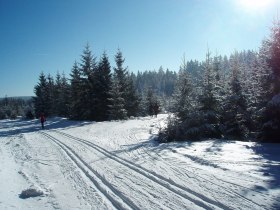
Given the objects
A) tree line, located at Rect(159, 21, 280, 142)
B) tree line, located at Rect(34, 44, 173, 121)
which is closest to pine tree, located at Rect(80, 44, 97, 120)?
tree line, located at Rect(34, 44, 173, 121)

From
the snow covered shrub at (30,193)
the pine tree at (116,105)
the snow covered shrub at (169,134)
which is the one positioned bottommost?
the snow covered shrub at (30,193)

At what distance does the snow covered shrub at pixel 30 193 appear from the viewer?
8414mm

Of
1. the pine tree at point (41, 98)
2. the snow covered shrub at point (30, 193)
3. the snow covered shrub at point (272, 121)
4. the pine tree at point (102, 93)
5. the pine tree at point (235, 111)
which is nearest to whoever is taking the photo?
the snow covered shrub at point (30, 193)

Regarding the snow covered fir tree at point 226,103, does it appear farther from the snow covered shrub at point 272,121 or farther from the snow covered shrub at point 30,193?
the snow covered shrub at point 30,193

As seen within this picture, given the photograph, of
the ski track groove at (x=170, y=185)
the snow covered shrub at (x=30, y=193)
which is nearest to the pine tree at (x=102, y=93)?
the ski track groove at (x=170, y=185)

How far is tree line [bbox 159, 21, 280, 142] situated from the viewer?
17.9 meters

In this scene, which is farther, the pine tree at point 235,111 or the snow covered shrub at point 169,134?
Answer: the pine tree at point 235,111

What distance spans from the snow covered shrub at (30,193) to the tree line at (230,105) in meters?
9.81

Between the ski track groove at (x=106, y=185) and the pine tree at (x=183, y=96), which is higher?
the pine tree at (x=183, y=96)

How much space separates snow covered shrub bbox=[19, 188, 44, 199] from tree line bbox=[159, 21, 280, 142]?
981 centimetres

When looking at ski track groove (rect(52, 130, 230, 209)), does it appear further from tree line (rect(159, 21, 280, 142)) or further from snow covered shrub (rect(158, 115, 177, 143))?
tree line (rect(159, 21, 280, 142))

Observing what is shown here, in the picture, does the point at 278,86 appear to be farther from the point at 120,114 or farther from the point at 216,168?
the point at 120,114

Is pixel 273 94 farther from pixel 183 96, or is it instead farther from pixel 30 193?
pixel 30 193

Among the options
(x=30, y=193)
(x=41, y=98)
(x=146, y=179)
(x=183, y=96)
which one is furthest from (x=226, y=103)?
(x=41, y=98)
